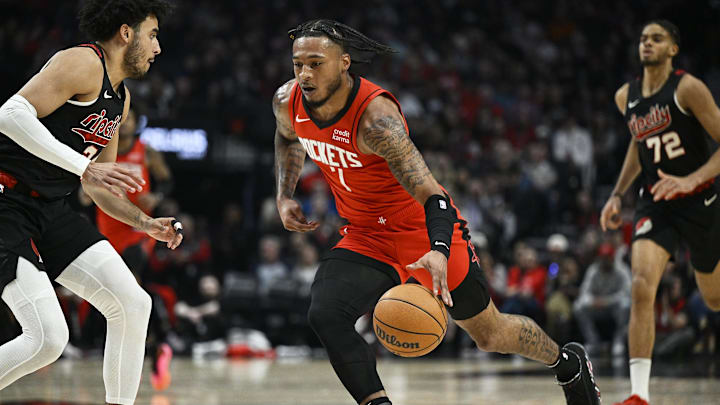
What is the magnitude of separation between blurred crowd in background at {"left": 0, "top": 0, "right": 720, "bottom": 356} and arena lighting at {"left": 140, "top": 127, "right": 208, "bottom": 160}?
11 centimetres

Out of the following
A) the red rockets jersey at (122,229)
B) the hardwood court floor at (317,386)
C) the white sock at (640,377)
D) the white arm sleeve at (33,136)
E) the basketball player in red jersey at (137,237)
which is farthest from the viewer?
the red rockets jersey at (122,229)

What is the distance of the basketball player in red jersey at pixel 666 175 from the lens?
569cm

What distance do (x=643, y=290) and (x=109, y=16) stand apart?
3533 mm

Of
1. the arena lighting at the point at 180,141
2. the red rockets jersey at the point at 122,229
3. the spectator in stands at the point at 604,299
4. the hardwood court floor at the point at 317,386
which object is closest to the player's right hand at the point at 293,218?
the hardwood court floor at the point at 317,386

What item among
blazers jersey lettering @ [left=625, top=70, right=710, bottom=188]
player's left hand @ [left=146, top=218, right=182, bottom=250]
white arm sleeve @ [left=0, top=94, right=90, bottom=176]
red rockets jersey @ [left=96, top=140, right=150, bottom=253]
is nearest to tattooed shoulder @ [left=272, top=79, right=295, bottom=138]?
player's left hand @ [left=146, top=218, right=182, bottom=250]

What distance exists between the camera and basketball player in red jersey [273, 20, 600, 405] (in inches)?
163

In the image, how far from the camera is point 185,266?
1231 centimetres

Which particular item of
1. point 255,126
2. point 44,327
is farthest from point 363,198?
point 255,126

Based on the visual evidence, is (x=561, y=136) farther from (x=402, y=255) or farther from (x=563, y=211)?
(x=402, y=255)

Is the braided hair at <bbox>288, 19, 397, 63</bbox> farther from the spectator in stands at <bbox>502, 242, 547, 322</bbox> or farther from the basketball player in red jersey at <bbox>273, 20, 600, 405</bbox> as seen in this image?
the spectator in stands at <bbox>502, 242, 547, 322</bbox>

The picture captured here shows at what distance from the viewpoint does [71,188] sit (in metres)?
4.44

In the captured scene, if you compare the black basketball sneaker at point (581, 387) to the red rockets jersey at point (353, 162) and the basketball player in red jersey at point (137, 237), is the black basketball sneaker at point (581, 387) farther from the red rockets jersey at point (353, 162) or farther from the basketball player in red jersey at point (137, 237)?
the basketball player in red jersey at point (137, 237)

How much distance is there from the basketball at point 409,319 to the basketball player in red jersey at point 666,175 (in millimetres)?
Answer: 2110

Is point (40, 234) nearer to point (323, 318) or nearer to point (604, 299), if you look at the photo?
point (323, 318)
